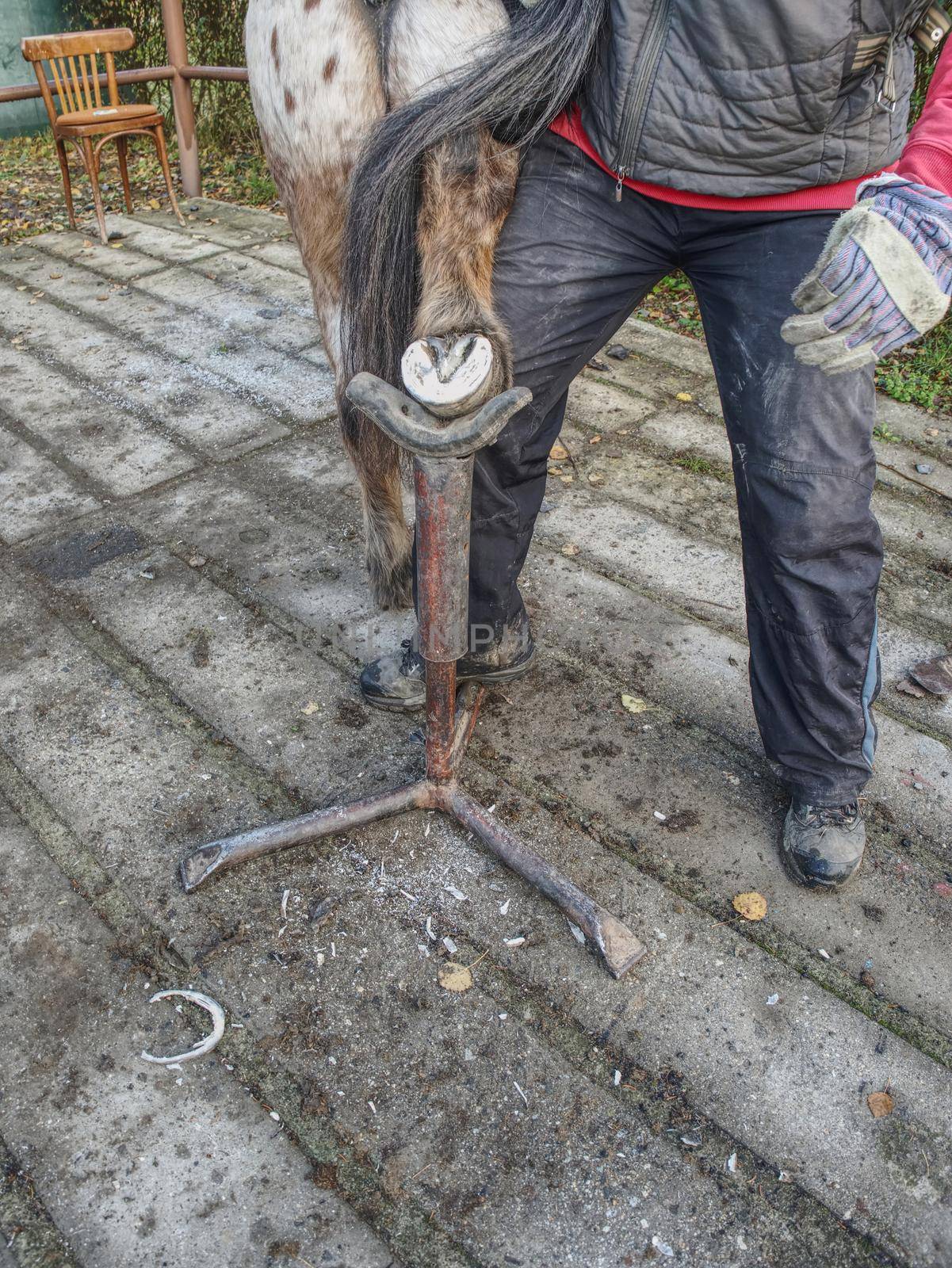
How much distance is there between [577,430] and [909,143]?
1961mm

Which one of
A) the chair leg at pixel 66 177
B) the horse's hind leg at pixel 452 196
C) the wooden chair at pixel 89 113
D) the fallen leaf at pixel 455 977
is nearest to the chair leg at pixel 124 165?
the wooden chair at pixel 89 113

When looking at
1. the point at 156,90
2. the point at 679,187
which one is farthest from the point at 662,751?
the point at 156,90

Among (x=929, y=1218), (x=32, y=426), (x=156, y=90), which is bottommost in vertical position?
(x=929, y=1218)

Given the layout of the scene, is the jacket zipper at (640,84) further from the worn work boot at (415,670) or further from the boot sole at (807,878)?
the boot sole at (807,878)

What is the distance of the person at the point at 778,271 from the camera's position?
1.46 metres

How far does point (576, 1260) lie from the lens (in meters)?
1.42

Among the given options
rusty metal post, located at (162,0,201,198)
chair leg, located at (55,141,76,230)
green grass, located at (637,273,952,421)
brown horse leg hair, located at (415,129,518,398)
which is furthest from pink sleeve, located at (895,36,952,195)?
rusty metal post, located at (162,0,201,198)

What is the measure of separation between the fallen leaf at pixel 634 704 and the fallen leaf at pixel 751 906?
1.74ft

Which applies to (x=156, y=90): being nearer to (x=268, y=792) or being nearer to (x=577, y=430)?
(x=577, y=430)

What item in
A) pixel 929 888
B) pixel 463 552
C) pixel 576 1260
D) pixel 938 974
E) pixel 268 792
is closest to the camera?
pixel 576 1260

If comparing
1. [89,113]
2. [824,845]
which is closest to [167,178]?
[89,113]

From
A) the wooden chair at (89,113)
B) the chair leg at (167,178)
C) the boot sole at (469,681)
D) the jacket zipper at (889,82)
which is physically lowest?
the boot sole at (469,681)

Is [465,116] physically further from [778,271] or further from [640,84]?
[778,271]

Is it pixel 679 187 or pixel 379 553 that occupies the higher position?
pixel 679 187
